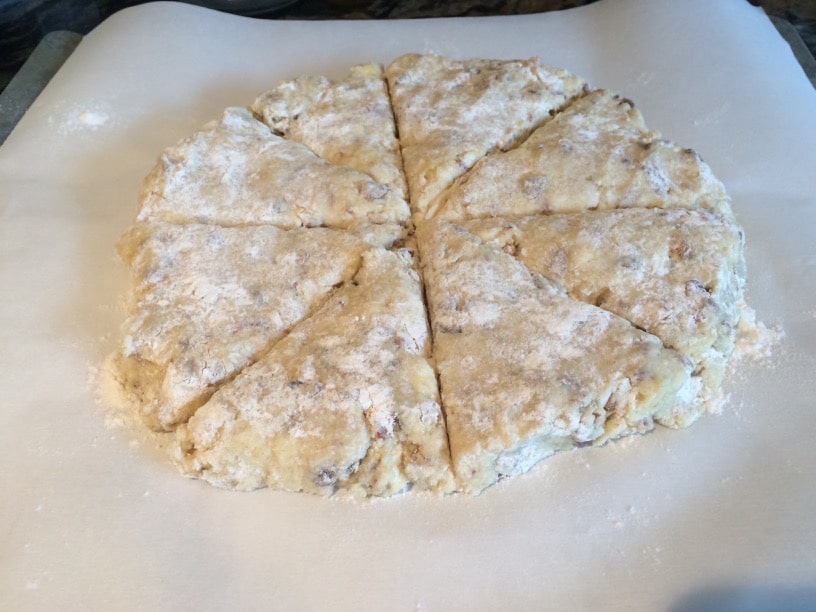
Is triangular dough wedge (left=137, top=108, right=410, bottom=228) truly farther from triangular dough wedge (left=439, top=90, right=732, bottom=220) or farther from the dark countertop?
the dark countertop

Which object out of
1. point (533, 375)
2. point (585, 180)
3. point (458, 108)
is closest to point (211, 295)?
point (533, 375)

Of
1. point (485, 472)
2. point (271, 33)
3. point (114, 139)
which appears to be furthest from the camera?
point (271, 33)

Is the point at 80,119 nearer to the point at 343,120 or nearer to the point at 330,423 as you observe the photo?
the point at 343,120

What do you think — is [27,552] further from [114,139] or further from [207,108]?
[207,108]

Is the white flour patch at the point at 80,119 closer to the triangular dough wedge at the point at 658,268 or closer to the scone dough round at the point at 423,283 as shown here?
the scone dough round at the point at 423,283

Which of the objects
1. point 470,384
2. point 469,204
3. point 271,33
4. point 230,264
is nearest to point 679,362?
point 470,384

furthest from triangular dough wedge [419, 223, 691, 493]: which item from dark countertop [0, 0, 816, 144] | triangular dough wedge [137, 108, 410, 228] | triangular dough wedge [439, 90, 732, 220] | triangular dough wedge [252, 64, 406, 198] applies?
dark countertop [0, 0, 816, 144]
